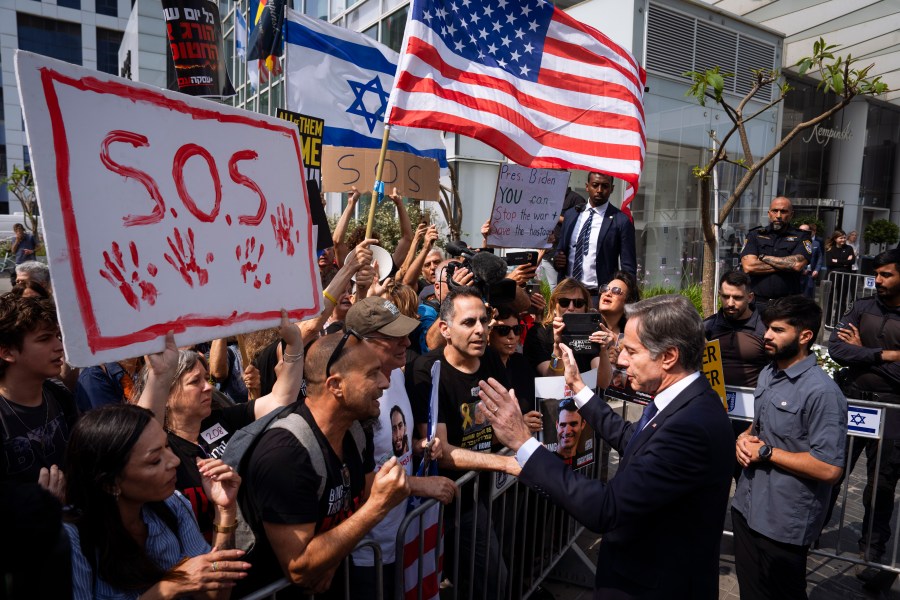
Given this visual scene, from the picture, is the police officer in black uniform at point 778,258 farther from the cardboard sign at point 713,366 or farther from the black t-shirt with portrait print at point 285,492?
the black t-shirt with portrait print at point 285,492

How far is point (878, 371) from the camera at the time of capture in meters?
4.80

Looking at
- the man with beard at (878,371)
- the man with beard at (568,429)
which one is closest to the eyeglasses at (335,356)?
the man with beard at (568,429)

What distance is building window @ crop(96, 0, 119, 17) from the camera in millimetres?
59906

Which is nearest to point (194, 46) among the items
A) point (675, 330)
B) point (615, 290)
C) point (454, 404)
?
point (615, 290)

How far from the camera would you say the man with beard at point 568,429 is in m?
3.71

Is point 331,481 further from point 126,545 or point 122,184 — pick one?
point 122,184

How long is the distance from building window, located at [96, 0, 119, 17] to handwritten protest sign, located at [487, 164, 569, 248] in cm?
6962

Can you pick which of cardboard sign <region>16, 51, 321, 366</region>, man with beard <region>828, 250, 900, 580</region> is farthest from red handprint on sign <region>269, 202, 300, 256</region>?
man with beard <region>828, 250, 900, 580</region>

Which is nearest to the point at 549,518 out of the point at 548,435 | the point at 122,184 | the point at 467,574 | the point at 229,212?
the point at 548,435

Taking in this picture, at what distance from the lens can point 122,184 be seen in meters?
1.79

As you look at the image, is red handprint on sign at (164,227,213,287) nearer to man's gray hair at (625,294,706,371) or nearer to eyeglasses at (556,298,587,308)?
man's gray hair at (625,294,706,371)

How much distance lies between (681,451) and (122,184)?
2033 millimetres

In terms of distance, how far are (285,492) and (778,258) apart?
748 centimetres

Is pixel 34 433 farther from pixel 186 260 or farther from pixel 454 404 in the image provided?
pixel 454 404
